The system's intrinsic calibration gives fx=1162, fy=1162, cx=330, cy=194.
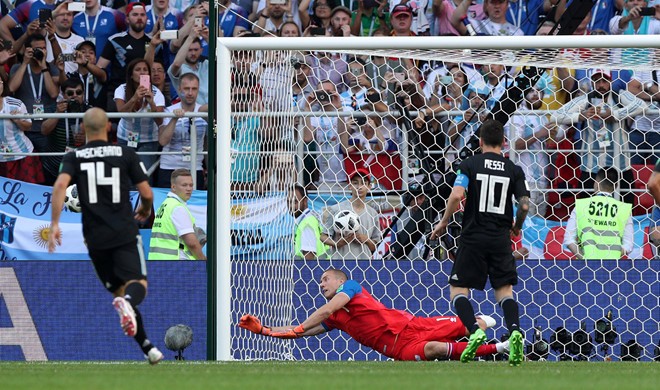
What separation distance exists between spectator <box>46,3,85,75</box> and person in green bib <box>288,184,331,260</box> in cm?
492

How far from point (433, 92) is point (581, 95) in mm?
1589

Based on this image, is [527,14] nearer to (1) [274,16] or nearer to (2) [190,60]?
(1) [274,16]

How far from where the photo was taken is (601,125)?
12289 millimetres

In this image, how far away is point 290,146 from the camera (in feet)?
37.7

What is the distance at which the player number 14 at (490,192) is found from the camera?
9.01 metres

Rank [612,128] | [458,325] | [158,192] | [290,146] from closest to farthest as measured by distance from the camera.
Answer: [458,325]
[290,146]
[612,128]
[158,192]

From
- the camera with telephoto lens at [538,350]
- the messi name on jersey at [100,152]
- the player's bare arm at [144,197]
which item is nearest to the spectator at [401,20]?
the camera with telephoto lens at [538,350]

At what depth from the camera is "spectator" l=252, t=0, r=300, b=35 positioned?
50.2 ft

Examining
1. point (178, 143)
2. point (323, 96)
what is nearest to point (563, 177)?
point (323, 96)

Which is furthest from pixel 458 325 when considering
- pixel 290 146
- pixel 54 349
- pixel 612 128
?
pixel 54 349

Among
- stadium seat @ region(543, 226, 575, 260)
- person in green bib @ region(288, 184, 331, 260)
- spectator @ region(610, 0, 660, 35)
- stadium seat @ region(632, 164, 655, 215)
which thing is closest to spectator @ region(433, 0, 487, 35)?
spectator @ region(610, 0, 660, 35)

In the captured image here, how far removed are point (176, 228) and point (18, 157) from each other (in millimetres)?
3195

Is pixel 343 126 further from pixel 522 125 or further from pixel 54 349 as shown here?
pixel 54 349

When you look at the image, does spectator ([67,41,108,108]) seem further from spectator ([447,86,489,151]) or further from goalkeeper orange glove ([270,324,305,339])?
goalkeeper orange glove ([270,324,305,339])
